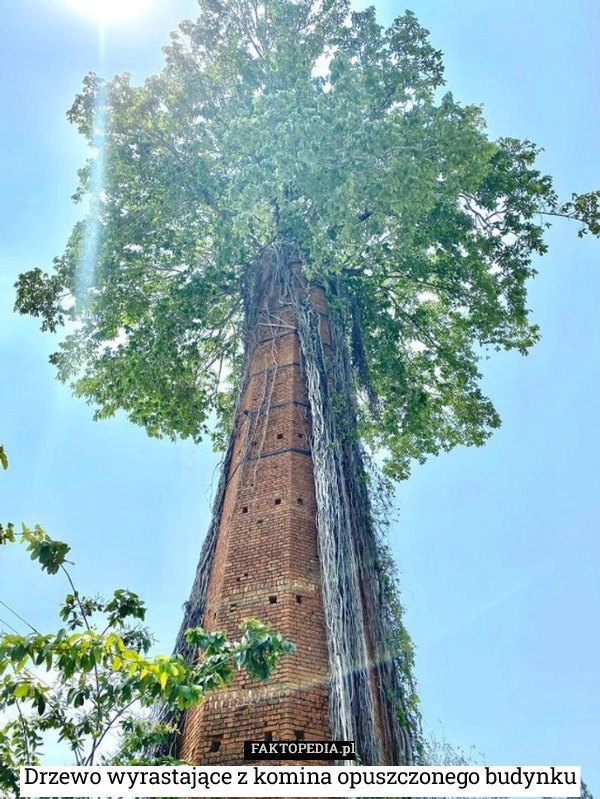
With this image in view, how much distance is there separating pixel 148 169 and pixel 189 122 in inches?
51.1

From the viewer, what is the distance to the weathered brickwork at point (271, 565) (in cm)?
562

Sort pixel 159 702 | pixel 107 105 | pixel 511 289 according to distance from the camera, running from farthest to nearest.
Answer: pixel 511 289 < pixel 107 105 < pixel 159 702

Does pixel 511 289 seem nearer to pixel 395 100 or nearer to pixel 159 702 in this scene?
pixel 395 100

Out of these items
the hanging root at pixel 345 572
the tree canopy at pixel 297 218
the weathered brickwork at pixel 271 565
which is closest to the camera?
the weathered brickwork at pixel 271 565

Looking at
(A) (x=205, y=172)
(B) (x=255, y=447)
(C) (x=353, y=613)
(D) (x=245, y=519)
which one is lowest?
(C) (x=353, y=613)

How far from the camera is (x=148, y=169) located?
9.73m

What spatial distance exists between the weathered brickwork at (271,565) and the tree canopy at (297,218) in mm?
1754

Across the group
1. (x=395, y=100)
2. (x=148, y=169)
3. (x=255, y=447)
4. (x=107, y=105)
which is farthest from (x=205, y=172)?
(x=255, y=447)
